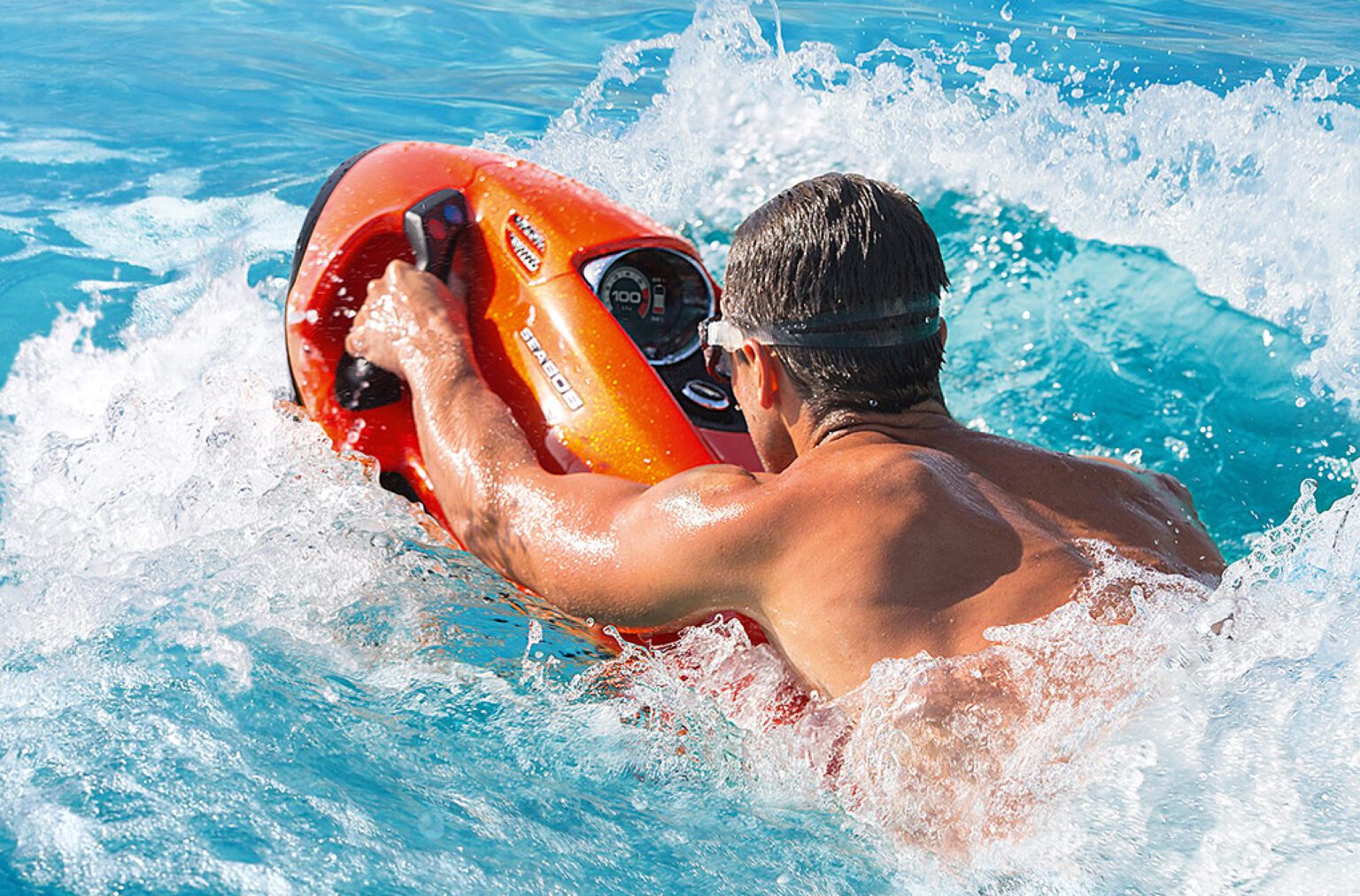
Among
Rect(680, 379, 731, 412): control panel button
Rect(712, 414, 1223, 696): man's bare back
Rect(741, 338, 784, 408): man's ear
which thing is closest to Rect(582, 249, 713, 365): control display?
Rect(680, 379, 731, 412): control panel button

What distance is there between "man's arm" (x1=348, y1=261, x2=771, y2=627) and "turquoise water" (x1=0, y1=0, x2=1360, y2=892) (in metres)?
0.29

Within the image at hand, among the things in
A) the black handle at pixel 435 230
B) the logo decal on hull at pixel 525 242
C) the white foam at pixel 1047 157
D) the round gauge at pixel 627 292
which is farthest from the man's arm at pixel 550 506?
the white foam at pixel 1047 157

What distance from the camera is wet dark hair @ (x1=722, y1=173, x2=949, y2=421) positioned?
2852 millimetres

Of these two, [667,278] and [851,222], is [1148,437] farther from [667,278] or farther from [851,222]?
[851,222]

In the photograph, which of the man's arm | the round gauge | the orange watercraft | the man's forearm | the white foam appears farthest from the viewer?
the white foam

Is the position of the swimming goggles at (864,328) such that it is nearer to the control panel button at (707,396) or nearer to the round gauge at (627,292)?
the control panel button at (707,396)

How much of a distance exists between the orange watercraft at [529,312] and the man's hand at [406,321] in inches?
3.8

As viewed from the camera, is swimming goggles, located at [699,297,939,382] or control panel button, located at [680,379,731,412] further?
control panel button, located at [680,379,731,412]

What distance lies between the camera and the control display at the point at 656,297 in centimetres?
384

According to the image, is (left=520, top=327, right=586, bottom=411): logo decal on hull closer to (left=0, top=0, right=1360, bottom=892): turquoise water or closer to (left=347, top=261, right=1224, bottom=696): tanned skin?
(left=347, top=261, right=1224, bottom=696): tanned skin

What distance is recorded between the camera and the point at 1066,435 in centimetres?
518

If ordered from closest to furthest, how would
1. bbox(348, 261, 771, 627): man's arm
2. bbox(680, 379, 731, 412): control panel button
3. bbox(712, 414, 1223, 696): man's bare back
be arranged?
bbox(712, 414, 1223, 696): man's bare back < bbox(348, 261, 771, 627): man's arm < bbox(680, 379, 731, 412): control panel button

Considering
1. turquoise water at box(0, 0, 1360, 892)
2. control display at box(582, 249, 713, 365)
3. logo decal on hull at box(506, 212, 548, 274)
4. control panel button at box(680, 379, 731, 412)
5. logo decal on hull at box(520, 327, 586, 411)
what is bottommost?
turquoise water at box(0, 0, 1360, 892)

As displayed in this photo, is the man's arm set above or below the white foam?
below
